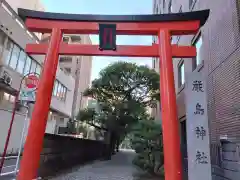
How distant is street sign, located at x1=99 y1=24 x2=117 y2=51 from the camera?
652 cm

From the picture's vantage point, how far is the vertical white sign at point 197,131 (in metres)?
4.56

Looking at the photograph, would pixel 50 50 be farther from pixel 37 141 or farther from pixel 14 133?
pixel 14 133

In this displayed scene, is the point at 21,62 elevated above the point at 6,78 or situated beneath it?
elevated above

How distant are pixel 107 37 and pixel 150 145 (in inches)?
216

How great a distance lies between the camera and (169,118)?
554cm

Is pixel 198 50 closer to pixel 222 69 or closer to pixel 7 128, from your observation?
pixel 222 69

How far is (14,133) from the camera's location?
16.5m

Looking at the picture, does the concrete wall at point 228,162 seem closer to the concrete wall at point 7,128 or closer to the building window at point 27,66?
the concrete wall at point 7,128

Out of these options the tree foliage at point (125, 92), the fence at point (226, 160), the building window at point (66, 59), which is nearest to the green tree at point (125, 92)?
the tree foliage at point (125, 92)

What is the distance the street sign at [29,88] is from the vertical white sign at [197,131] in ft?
13.9

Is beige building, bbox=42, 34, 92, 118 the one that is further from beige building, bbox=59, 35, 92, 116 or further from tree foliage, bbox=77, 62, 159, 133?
tree foliage, bbox=77, 62, 159, 133

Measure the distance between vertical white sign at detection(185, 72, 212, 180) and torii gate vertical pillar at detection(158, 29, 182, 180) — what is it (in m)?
0.60

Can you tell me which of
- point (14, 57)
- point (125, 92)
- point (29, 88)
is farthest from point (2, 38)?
point (125, 92)

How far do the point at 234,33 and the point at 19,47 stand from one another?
13713 mm
